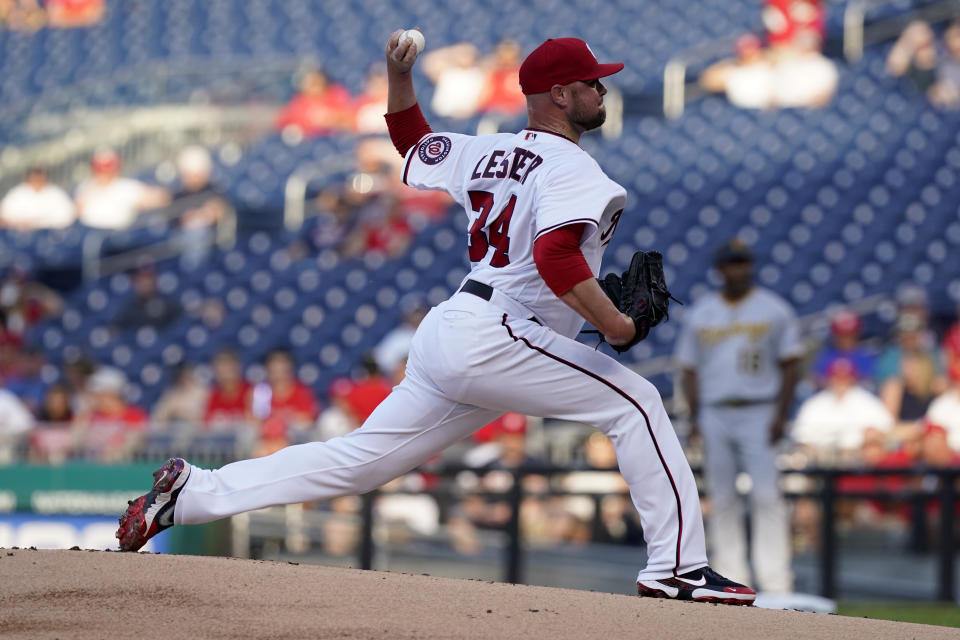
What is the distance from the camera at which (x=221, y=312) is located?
1317 cm

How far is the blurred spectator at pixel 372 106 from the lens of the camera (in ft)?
51.2

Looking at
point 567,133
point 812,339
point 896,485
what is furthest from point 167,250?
point 567,133

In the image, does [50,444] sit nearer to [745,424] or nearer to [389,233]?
[745,424]

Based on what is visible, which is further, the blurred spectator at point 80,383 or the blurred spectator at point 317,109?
the blurred spectator at point 317,109

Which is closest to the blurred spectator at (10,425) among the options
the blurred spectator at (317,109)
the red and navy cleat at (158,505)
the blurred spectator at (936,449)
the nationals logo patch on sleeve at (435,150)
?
the red and navy cleat at (158,505)

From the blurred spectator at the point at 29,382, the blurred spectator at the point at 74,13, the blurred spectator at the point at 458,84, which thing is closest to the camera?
the blurred spectator at the point at 29,382

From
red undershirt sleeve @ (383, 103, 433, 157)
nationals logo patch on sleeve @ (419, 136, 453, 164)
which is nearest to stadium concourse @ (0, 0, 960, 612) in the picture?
red undershirt sleeve @ (383, 103, 433, 157)

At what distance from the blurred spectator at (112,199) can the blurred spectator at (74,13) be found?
622 cm

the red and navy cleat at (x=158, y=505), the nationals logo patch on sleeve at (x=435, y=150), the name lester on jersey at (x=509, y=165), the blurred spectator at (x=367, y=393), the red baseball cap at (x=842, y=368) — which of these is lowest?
the red and navy cleat at (x=158, y=505)

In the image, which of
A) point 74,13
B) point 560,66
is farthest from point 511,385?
point 74,13

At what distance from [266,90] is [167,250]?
10.2ft

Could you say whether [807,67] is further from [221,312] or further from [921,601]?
[921,601]

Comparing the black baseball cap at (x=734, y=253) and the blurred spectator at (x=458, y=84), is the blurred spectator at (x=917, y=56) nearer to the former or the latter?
the blurred spectator at (x=458, y=84)

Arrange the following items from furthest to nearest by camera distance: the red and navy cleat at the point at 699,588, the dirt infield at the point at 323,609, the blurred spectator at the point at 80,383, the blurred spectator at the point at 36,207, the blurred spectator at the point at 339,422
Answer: the blurred spectator at the point at 36,207 < the blurred spectator at the point at 80,383 < the blurred spectator at the point at 339,422 < the red and navy cleat at the point at 699,588 < the dirt infield at the point at 323,609
